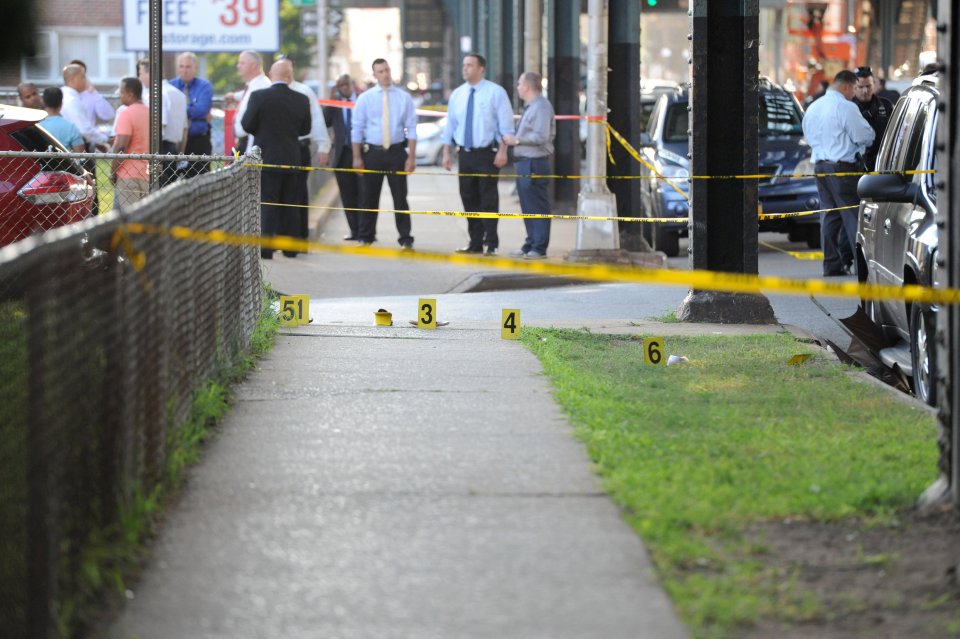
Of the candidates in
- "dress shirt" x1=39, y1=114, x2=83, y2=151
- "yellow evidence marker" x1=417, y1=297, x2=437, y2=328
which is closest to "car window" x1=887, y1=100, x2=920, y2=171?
"yellow evidence marker" x1=417, y1=297, x2=437, y2=328

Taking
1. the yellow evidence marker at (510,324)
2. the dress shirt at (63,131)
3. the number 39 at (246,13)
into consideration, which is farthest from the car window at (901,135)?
the number 39 at (246,13)

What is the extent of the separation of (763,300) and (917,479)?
221 inches

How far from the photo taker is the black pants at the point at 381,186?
18.3 m

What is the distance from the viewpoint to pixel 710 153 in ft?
38.3

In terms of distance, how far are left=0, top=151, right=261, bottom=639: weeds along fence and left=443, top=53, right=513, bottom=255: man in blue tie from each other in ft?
35.1

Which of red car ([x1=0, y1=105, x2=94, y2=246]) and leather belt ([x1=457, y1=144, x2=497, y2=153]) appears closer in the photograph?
red car ([x1=0, y1=105, x2=94, y2=246])

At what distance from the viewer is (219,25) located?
19688mm

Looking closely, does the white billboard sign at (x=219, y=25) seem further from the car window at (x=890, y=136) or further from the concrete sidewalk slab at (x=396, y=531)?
the concrete sidewalk slab at (x=396, y=531)

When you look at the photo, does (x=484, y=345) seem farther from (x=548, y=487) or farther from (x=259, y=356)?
(x=548, y=487)

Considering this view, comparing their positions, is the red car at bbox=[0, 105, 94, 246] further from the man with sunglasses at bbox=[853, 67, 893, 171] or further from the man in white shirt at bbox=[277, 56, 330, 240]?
the man with sunglasses at bbox=[853, 67, 893, 171]

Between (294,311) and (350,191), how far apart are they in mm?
9264

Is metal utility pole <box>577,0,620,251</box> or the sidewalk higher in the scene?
metal utility pole <box>577,0,620,251</box>

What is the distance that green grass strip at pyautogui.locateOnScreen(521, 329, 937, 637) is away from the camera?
4.96m

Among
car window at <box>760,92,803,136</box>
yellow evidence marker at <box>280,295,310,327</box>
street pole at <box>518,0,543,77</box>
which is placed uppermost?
street pole at <box>518,0,543,77</box>
